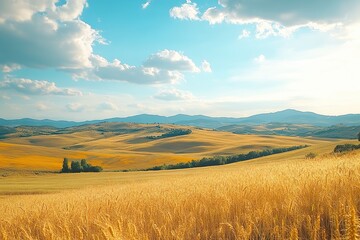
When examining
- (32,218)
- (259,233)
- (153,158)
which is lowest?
(153,158)

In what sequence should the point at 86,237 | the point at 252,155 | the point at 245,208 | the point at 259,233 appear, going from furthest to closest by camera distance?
1. the point at 252,155
2. the point at 245,208
3. the point at 86,237
4. the point at 259,233

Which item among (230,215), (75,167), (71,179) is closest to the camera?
(230,215)

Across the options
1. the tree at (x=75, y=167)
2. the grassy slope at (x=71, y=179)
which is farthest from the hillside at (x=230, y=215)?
the tree at (x=75, y=167)

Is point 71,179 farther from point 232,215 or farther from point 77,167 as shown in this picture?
point 232,215

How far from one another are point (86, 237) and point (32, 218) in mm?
2782

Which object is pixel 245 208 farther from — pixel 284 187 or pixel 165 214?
pixel 165 214

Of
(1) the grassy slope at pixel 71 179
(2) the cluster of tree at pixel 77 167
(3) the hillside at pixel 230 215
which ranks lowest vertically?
(2) the cluster of tree at pixel 77 167

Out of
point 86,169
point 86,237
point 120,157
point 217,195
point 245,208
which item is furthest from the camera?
point 120,157

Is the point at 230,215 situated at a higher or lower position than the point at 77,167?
higher

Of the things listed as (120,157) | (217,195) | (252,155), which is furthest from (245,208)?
(120,157)

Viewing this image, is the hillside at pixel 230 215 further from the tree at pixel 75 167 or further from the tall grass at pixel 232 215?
the tree at pixel 75 167

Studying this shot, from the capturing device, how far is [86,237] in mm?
5637

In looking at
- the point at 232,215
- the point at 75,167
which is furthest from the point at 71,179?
the point at 232,215

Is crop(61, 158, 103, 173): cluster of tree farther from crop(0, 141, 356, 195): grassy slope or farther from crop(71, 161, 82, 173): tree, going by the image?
crop(0, 141, 356, 195): grassy slope
